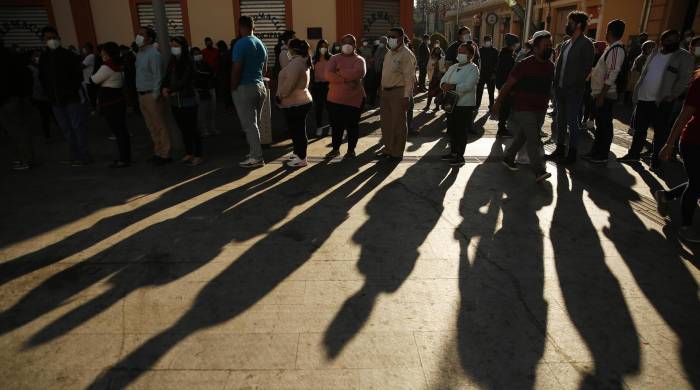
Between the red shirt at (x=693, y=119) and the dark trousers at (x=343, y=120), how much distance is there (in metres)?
4.02

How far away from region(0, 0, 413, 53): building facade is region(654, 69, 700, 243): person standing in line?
11.2 m

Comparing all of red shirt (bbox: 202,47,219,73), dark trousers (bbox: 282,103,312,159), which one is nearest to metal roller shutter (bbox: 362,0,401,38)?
red shirt (bbox: 202,47,219,73)

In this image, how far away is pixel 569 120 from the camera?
6.30m

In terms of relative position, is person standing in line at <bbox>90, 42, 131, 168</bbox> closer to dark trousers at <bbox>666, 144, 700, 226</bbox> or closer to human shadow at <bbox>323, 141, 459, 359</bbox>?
human shadow at <bbox>323, 141, 459, 359</bbox>

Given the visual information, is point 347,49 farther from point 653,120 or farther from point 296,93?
point 653,120

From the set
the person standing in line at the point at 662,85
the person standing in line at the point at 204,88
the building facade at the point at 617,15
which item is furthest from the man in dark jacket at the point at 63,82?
the building facade at the point at 617,15

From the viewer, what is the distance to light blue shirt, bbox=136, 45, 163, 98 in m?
6.07

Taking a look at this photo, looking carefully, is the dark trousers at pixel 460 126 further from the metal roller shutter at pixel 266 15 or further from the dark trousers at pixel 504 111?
the metal roller shutter at pixel 266 15

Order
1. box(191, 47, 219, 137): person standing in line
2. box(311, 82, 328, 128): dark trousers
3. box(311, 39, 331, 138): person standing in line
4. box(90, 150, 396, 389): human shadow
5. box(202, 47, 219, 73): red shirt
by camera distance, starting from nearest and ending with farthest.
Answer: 1. box(90, 150, 396, 389): human shadow
2. box(191, 47, 219, 137): person standing in line
3. box(311, 39, 331, 138): person standing in line
4. box(311, 82, 328, 128): dark trousers
5. box(202, 47, 219, 73): red shirt

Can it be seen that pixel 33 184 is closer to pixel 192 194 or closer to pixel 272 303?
pixel 192 194

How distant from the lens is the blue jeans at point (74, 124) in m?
6.32

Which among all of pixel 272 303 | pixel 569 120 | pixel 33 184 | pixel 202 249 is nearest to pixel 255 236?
pixel 202 249

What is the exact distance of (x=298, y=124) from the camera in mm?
6367

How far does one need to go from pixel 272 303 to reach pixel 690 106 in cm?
386
